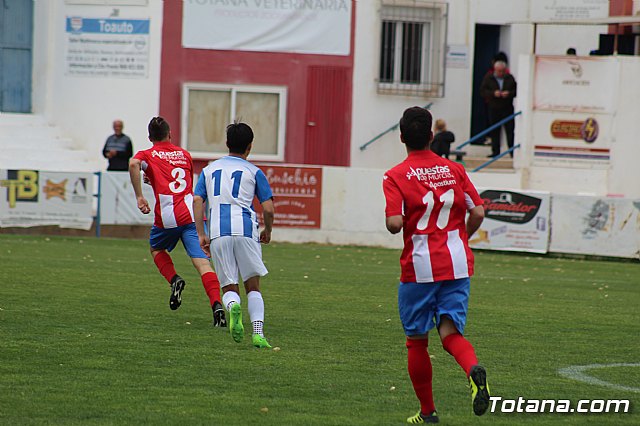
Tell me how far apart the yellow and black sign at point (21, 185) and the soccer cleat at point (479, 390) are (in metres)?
16.5

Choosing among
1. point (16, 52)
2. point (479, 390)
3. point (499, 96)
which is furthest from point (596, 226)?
point (479, 390)

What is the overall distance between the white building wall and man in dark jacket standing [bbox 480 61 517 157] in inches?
288

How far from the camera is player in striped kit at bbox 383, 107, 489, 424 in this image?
6910 mm

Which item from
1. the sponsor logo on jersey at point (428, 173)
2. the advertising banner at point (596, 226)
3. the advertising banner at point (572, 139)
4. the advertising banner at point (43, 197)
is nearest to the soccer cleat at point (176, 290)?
the sponsor logo on jersey at point (428, 173)

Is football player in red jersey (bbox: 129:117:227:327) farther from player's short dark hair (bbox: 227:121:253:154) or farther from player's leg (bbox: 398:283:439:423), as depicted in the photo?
player's leg (bbox: 398:283:439:423)

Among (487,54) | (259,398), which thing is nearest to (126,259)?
(259,398)

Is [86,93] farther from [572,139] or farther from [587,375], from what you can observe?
[587,375]

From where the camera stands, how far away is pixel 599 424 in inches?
283

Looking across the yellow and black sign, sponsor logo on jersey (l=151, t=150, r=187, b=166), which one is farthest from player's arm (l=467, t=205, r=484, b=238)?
the yellow and black sign

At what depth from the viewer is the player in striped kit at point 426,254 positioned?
22.7 ft

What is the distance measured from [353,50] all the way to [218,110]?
3.37 metres

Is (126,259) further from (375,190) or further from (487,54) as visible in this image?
(487,54)
